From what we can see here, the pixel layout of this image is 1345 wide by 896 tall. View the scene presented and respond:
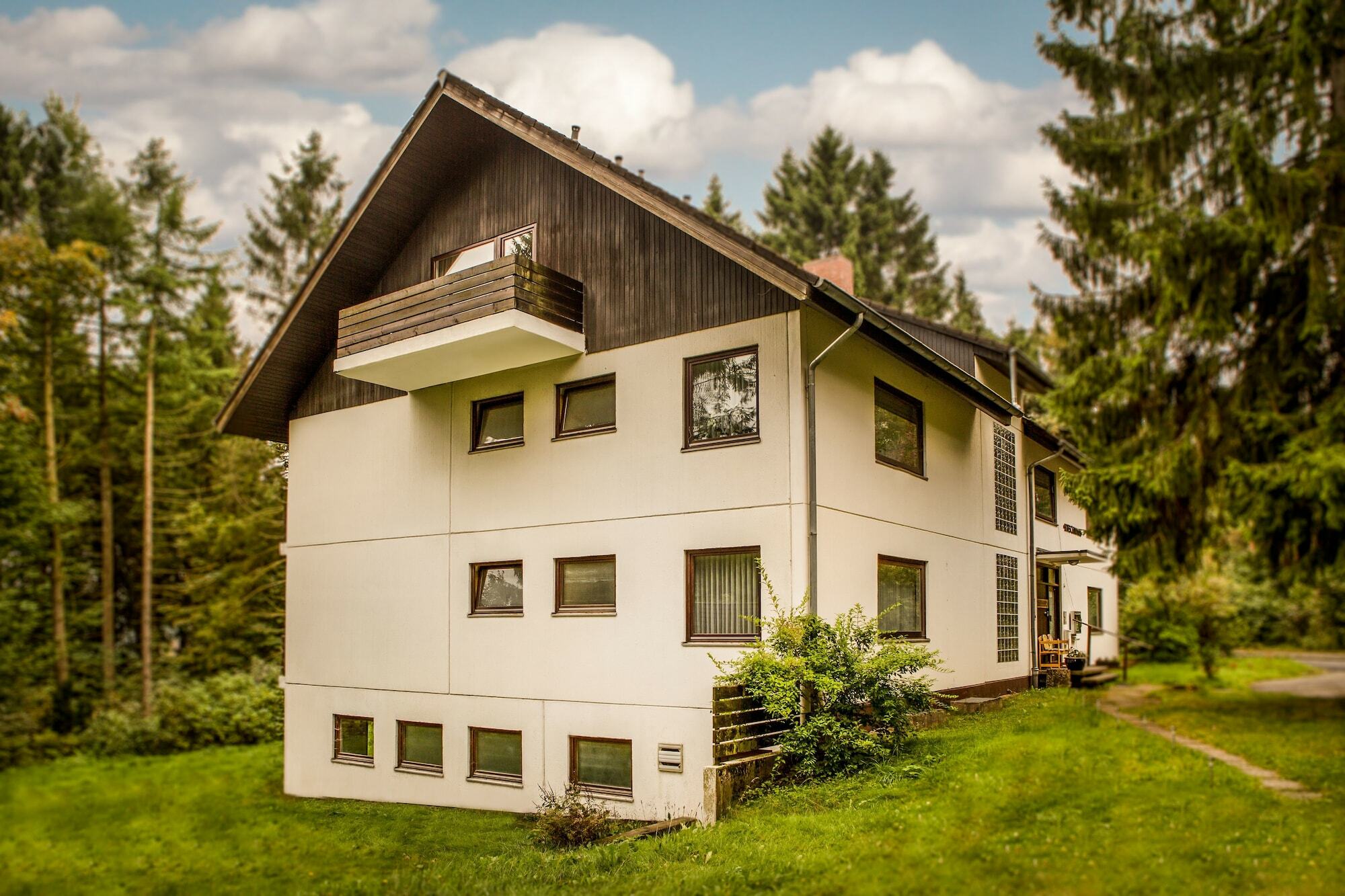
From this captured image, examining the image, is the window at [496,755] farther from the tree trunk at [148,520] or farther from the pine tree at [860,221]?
the pine tree at [860,221]

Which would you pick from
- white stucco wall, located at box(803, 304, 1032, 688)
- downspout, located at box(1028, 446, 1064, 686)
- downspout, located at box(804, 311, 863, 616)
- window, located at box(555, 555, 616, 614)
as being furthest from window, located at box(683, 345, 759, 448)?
downspout, located at box(1028, 446, 1064, 686)

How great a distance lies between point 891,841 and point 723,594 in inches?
165

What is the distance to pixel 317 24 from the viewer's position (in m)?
20.5

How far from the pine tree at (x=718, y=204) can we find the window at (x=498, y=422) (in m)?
31.5

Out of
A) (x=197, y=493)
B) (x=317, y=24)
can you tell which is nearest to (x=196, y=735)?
(x=197, y=493)

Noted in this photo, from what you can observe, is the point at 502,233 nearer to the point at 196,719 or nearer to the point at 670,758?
the point at 670,758

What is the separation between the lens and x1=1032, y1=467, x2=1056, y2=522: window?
21.6 metres

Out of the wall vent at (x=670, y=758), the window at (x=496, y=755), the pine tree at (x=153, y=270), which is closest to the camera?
the wall vent at (x=670, y=758)

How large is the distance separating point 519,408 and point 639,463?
2624mm

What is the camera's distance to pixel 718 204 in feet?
149

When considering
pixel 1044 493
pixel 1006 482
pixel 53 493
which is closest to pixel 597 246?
pixel 1006 482

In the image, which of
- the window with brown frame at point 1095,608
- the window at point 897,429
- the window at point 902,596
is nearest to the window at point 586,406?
the window at point 897,429

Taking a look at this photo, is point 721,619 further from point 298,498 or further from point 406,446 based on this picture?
point 298,498

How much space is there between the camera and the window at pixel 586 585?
43.7ft
